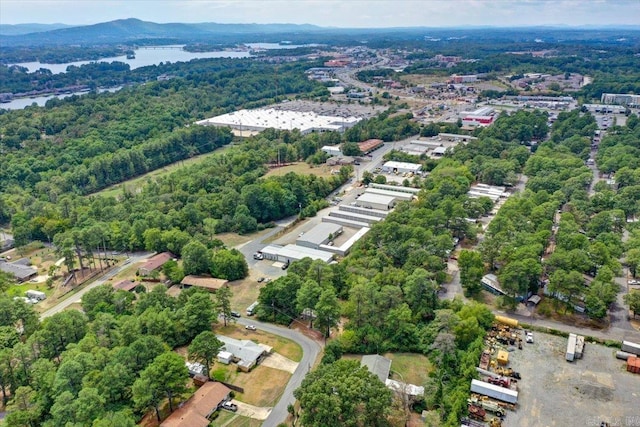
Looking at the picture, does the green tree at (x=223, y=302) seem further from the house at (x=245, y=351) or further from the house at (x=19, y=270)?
the house at (x=19, y=270)

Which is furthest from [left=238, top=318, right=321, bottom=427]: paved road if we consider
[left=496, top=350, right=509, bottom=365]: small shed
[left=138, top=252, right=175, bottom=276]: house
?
[left=138, top=252, right=175, bottom=276]: house

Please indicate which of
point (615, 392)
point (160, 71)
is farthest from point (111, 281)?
point (160, 71)

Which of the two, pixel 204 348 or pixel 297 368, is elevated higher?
pixel 204 348

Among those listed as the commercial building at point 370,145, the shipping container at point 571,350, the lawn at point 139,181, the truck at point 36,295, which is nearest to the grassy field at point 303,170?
the commercial building at point 370,145

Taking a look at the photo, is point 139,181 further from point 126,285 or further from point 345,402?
point 345,402

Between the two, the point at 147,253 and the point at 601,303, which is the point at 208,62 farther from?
the point at 601,303

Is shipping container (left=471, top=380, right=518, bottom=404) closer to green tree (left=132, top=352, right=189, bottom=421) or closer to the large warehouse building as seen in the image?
green tree (left=132, top=352, right=189, bottom=421)

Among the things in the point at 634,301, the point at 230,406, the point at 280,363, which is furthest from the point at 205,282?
the point at 634,301
